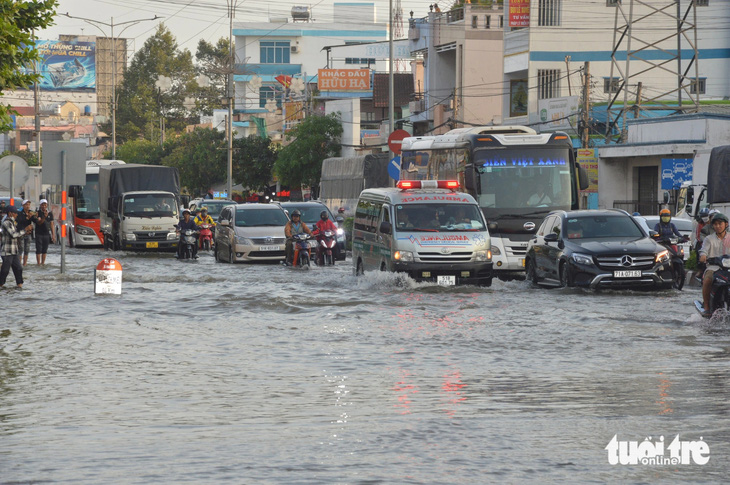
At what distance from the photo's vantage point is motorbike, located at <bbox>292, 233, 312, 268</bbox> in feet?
99.3

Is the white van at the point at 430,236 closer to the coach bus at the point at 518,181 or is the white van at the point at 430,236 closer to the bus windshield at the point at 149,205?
the coach bus at the point at 518,181

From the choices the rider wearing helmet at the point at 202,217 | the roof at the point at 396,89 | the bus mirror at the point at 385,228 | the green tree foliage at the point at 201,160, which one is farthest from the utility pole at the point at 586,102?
the green tree foliage at the point at 201,160

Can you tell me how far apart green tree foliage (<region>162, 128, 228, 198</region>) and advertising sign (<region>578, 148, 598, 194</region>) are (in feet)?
167

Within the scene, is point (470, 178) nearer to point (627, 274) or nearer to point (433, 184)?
point (433, 184)

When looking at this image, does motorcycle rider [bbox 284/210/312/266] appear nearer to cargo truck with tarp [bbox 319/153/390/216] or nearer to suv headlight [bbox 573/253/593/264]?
suv headlight [bbox 573/253/593/264]

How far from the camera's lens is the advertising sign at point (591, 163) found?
1818 inches

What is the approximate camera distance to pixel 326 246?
104 feet

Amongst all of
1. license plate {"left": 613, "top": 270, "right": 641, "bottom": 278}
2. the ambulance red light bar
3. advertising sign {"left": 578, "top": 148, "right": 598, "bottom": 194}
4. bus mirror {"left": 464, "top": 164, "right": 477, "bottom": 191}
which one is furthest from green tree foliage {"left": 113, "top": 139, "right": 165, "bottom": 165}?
license plate {"left": 613, "top": 270, "right": 641, "bottom": 278}

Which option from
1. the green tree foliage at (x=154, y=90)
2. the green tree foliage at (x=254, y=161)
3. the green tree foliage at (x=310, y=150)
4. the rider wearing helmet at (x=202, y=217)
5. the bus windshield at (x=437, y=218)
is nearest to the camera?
the bus windshield at (x=437, y=218)

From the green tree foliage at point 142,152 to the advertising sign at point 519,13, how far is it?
57.8 m

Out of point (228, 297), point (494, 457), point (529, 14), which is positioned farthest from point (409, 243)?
point (529, 14)

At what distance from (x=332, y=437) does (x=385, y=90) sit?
8157 cm

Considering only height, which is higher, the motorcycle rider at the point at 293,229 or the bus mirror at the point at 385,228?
the bus mirror at the point at 385,228

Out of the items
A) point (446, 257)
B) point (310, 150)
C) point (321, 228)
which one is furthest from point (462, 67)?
point (446, 257)
